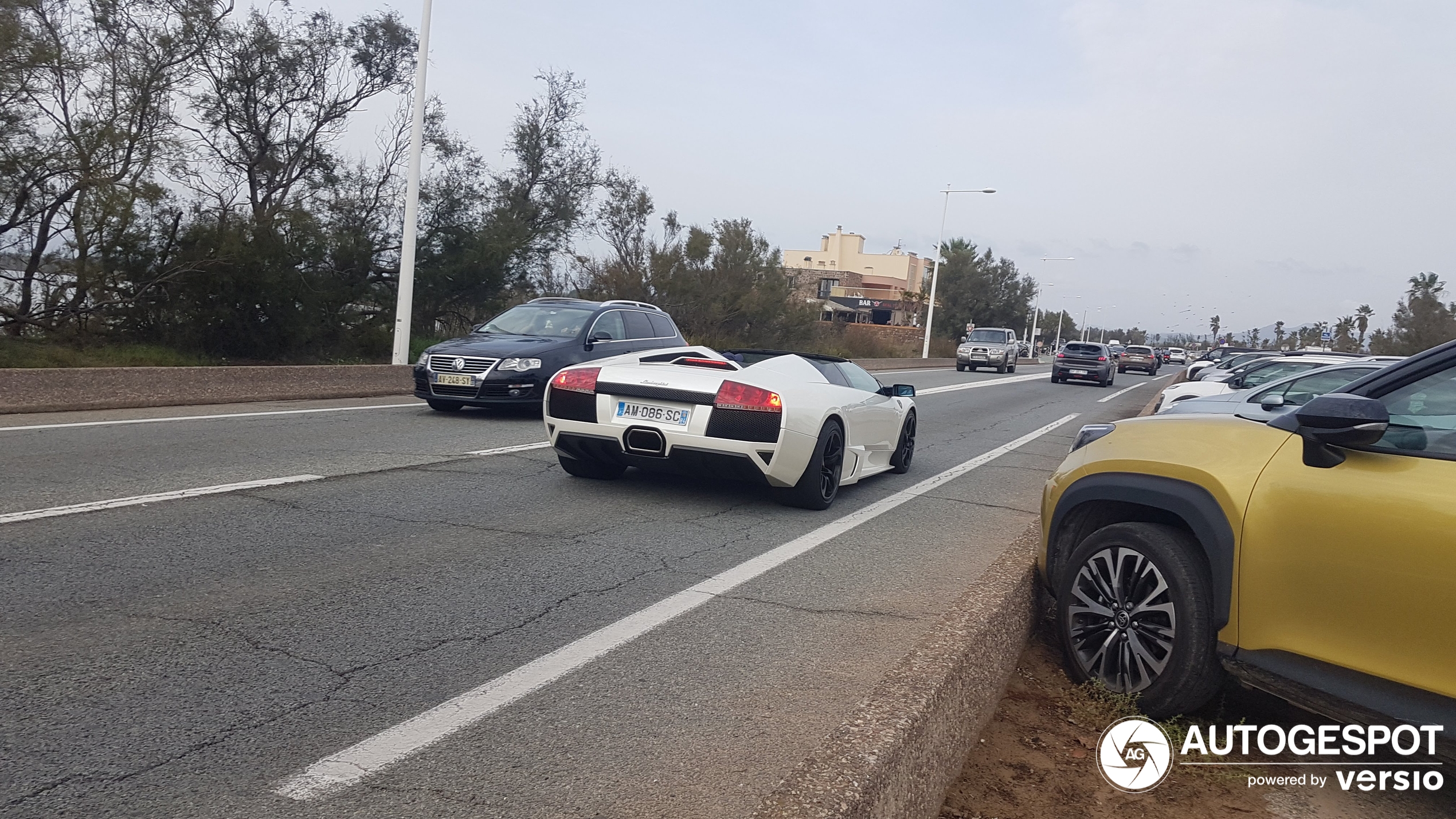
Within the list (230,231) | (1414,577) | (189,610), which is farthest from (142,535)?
(230,231)

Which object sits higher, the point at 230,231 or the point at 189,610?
the point at 230,231

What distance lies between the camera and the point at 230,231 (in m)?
17.5

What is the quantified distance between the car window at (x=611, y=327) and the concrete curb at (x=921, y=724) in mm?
9634

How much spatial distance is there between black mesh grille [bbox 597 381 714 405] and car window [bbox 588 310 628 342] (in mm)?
6297

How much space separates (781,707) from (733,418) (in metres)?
3.38

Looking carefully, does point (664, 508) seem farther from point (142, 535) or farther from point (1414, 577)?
point (1414, 577)

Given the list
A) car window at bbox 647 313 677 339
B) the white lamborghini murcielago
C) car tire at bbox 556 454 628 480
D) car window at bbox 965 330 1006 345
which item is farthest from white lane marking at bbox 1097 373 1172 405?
car tire at bbox 556 454 628 480

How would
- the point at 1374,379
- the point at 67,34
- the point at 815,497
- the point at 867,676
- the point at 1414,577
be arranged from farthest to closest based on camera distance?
the point at 67,34, the point at 815,497, the point at 867,676, the point at 1374,379, the point at 1414,577

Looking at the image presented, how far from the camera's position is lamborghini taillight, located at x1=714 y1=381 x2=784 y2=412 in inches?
275

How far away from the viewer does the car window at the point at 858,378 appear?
869cm

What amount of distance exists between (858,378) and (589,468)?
2.50m

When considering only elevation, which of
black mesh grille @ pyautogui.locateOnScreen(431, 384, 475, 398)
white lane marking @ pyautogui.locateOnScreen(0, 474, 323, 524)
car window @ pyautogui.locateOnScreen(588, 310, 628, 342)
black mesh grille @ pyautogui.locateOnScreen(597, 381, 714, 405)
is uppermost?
car window @ pyautogui.locateOnScreen(588, 310, 628, 342)

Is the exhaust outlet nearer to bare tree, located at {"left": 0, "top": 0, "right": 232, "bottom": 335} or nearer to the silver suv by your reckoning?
bare tree, located at {"left": 0, "top": 0, "right": 232, "bottom": 335}

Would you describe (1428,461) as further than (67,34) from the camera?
No
